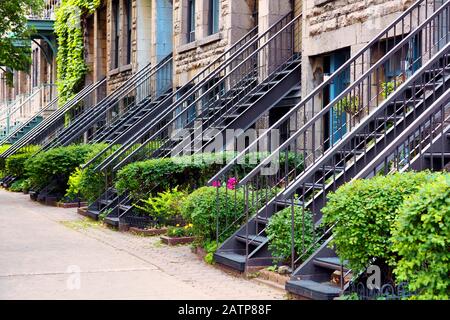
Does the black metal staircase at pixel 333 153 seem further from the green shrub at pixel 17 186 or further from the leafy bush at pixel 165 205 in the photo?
the green shrub at pixel 17 186

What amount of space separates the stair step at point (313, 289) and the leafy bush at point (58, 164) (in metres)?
12.2

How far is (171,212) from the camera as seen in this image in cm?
1283

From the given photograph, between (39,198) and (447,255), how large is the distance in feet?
52.1

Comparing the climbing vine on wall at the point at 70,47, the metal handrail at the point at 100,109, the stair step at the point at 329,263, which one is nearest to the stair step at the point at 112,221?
the stair step at the point at 329,263

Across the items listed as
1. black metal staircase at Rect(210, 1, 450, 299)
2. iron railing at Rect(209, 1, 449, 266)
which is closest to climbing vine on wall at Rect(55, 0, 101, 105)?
iron railing at Rect(209, 1, 449, 266)

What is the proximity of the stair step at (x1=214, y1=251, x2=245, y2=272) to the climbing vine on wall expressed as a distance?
2029cm

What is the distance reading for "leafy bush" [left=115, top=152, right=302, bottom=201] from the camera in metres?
13.9

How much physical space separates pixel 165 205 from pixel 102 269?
319 centimetres

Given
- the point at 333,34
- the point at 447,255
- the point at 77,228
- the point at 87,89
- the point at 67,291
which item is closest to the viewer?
the point at 447,255

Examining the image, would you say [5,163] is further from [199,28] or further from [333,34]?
[333,34]

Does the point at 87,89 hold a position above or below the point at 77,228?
above

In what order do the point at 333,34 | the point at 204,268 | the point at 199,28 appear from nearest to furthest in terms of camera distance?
the point at 204,268 < the point at 333,34 < the point at 199,28

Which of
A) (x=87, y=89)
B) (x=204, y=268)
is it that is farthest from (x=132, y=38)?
(x=204, y=268)

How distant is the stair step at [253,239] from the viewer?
384 inches
